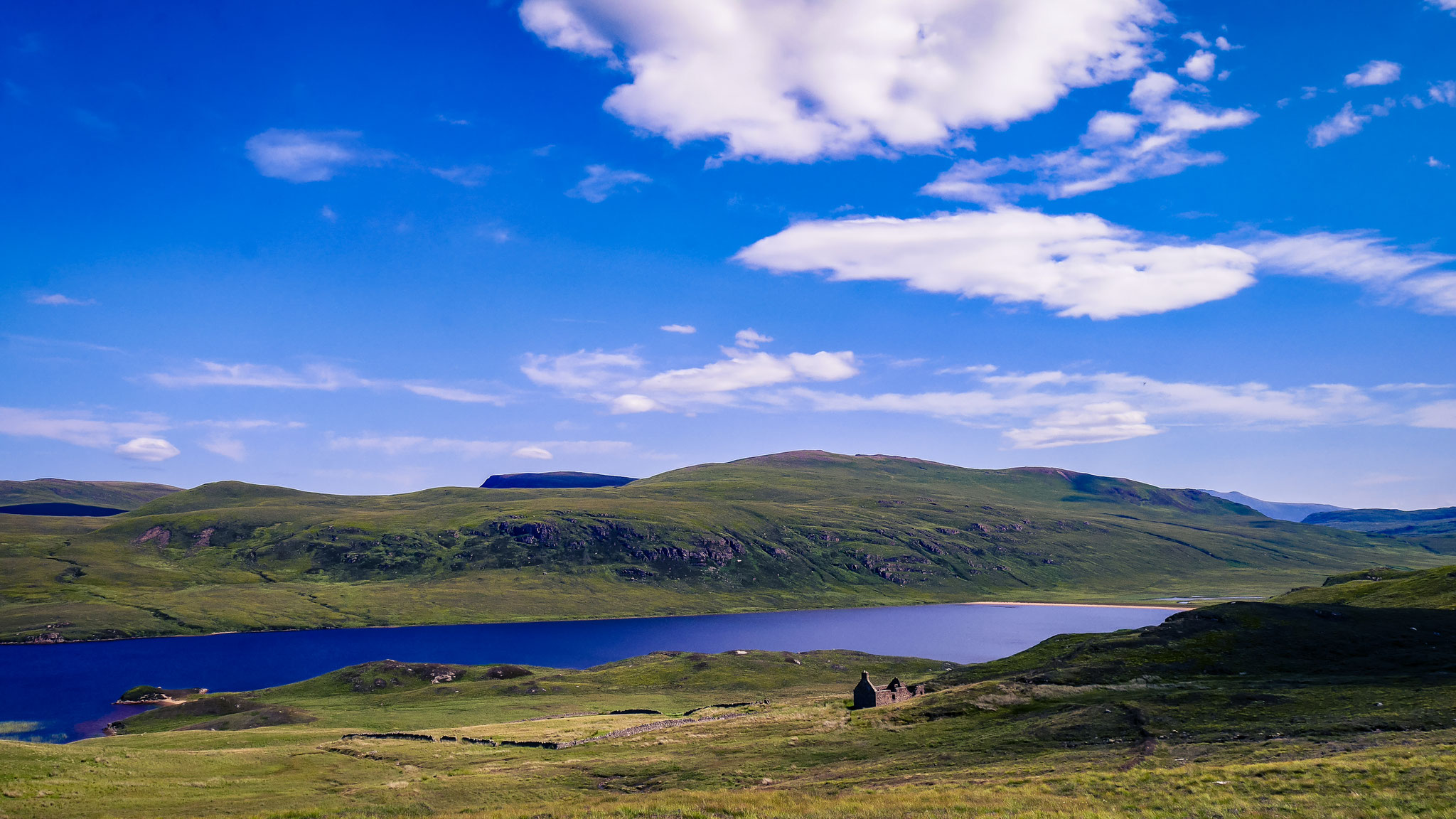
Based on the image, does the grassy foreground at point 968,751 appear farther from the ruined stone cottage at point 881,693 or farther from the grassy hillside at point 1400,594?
the ruined stone cottage at point 881,693

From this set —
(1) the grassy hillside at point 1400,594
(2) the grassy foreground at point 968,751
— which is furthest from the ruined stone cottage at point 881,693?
(1) the grassy hillside at point 1400,594

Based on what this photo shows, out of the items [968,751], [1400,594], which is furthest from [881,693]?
[1400,594]

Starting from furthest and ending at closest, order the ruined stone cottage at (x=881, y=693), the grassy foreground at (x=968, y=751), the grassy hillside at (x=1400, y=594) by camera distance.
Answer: the grassy hillside at (x=1400, y=594), the ruined stone cottage at (x=881, y=693), the grassy foreground at (x=968, y=751)

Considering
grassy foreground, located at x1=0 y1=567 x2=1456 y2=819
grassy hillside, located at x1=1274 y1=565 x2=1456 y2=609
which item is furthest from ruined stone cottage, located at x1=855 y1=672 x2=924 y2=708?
grassy hillside, located at x1=1274 y1=565 x2=1456 y2=609

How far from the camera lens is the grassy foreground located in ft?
106

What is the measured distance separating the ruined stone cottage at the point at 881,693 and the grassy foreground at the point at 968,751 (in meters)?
2.60

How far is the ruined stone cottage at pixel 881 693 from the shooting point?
241 ft

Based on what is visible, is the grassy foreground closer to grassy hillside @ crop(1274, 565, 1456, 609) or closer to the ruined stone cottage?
grassy hillside @ crop(1274, 565, 1456, 609)

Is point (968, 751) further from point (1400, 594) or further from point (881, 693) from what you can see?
point (1400, 594)

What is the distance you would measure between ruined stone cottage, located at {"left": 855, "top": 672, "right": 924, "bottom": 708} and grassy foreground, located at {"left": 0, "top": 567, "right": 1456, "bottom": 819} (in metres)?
2.60

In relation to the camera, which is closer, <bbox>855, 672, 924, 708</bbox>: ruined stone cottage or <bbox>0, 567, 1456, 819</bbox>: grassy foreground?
<bbox>0, 567, 1456, 819</bbox>: grassy foreground

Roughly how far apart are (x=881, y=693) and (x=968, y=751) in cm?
2895

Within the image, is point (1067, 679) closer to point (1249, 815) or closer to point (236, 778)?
point (1249, 815)

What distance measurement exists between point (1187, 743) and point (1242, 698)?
14.2m
